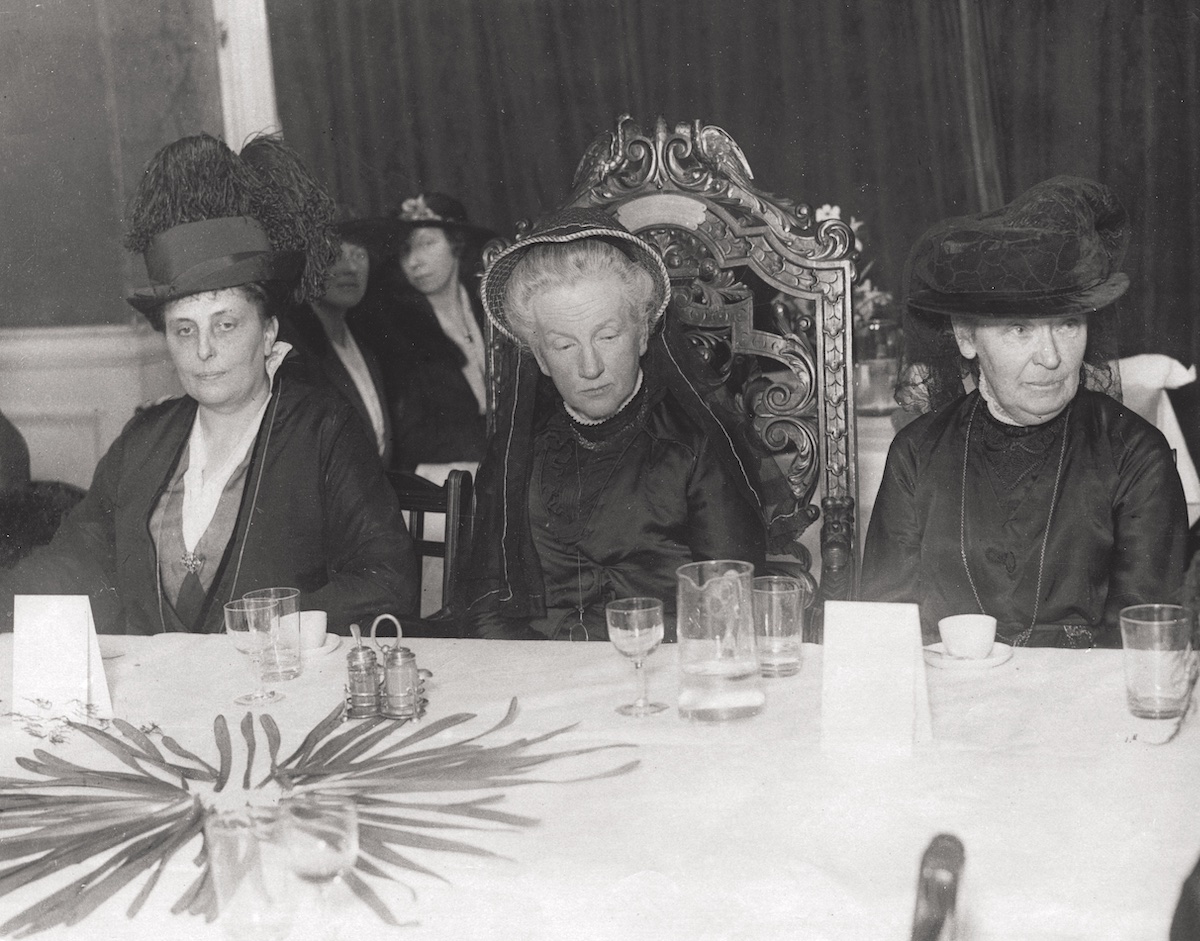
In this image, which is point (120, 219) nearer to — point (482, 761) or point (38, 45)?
point (38, 45)

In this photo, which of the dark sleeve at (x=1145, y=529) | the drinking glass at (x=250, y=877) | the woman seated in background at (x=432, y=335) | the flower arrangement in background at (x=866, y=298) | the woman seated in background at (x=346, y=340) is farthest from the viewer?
the woman seated in background at (x=432, y=335)

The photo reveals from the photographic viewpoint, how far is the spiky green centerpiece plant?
153cm

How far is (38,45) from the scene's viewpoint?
13.3 feet

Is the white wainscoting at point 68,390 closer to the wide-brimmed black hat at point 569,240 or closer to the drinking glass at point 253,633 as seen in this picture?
the wide-brimmed black hat at point 569,240

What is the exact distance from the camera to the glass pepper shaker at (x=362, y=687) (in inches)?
79.9

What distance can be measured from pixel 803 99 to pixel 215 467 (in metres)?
2.33

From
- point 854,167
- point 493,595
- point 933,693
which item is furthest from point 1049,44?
point 933,693

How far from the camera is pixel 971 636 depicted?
2.11 metres

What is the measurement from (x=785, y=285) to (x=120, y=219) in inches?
84.7

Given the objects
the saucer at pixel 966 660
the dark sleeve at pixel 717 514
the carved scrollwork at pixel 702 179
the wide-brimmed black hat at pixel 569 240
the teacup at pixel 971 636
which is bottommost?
the saucer at pixel 966 660

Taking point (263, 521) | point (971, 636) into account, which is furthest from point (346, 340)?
point (971, 636)

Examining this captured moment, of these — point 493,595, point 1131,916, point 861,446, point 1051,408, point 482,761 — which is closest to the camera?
point 1131,916

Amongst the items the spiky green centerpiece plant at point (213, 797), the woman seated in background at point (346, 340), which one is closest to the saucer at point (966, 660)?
the spiky green centerpiece plant at point (213, 797)

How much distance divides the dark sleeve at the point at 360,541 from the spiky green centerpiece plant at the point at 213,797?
1.07 m
